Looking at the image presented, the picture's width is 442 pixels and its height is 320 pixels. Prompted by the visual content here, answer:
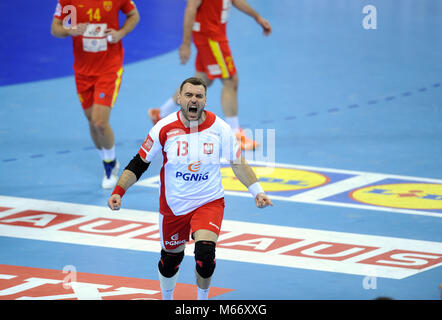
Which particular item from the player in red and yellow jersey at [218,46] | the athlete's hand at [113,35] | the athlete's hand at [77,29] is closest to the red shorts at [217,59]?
the player in red and yellow jersey at [218,46]

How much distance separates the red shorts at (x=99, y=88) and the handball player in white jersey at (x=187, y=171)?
11.9ft

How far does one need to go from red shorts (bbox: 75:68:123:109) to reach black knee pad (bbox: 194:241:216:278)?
4198 millimetres

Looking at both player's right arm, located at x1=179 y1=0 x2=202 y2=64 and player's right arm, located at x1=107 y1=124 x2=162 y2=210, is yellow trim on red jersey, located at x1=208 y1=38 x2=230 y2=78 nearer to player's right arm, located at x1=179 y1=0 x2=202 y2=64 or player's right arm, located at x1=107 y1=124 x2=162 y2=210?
player's right arm, located at x1=179 y1=0 x2=202 y2=64

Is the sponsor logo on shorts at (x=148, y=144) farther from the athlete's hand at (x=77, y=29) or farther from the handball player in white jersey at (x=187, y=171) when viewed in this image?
the athlete's hand at (x=77, y=29)

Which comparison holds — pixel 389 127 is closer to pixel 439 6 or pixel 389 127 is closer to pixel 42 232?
pixel 42 232

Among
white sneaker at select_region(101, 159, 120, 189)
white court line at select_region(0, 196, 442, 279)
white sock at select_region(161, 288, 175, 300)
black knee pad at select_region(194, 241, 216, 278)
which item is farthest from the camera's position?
white sneaker at select_region(101, 159, 120, 189)

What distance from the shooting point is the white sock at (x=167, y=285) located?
6.66m

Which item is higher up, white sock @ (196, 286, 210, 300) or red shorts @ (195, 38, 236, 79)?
red shorts @ (195, 38, 236, 79)

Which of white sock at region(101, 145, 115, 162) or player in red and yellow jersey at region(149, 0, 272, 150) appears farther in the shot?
player in red and yellow jersey at region(149, 0, 272, 150)

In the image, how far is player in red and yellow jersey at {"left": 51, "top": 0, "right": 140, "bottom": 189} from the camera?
10008mm

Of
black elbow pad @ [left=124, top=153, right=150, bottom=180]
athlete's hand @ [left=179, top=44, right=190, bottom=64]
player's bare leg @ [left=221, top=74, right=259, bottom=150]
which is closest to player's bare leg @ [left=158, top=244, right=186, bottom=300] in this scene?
black elbow pad @ [left=124, top=153, right=150, bottom=180]

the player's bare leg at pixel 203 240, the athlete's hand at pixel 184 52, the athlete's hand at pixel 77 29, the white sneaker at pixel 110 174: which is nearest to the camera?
the player's bare leg at pixel 203 240

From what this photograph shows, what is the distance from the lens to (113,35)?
10.1m
